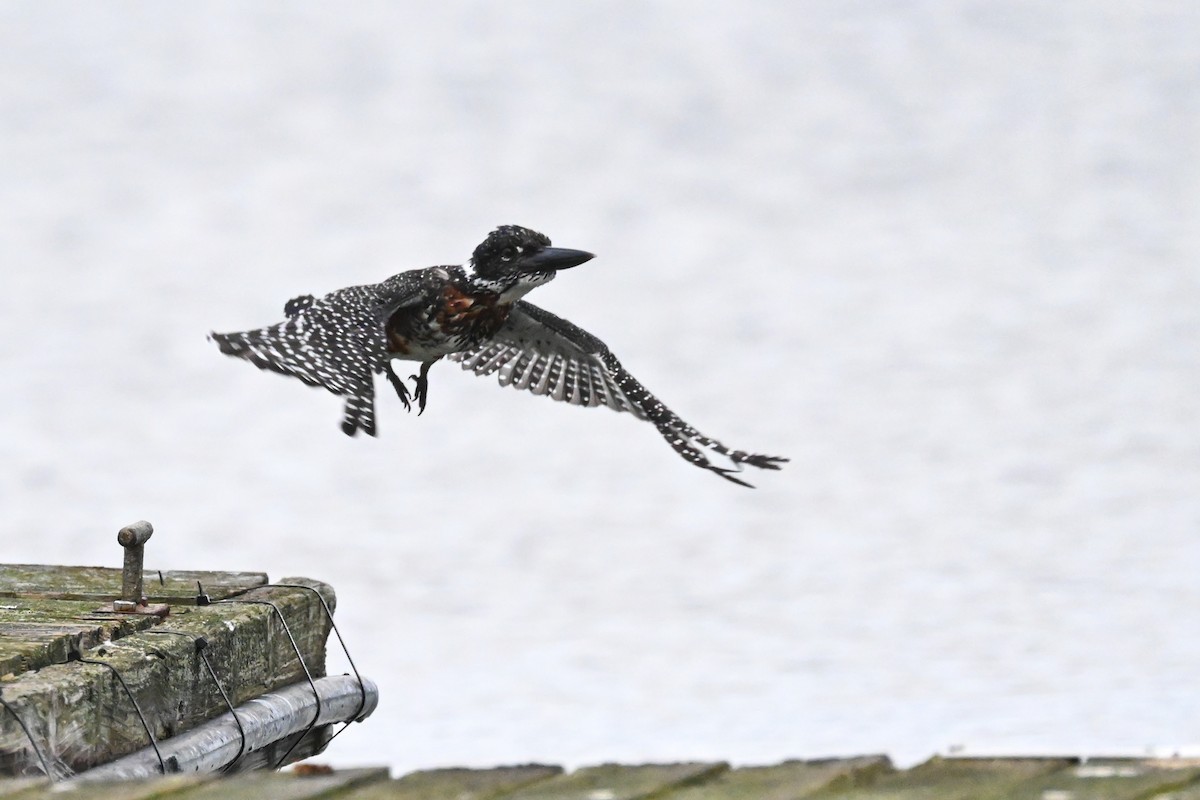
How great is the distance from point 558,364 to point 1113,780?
20.7ft

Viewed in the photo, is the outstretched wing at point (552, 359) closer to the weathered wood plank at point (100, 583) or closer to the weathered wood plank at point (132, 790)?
the weathered wood plank at point (100, 583)

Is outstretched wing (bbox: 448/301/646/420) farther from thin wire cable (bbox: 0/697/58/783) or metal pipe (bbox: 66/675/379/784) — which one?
thin wire cable (bbox: 0/697/58/783)

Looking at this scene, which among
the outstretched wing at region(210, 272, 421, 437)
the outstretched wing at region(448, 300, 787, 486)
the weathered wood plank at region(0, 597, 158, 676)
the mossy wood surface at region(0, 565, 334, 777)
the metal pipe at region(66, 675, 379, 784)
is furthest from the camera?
the outstretched wing at region(448, 300, 787, 486)

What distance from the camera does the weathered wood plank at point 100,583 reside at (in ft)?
A: 19.3

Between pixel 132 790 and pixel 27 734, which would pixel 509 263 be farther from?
pixel 132 790

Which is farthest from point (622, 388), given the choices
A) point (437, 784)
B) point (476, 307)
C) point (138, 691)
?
point (437, 784)

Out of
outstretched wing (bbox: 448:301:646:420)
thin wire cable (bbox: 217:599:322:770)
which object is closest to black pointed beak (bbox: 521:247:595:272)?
outstretched wing (bbox: 448:301:646:420)

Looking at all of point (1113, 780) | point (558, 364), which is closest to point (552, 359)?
point (558, 364)

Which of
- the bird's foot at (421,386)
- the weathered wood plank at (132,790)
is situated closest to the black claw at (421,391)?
the bird's foot at (421,386)

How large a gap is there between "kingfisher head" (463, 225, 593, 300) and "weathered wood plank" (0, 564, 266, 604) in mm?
2024

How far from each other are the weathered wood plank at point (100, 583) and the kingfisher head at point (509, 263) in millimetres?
2024

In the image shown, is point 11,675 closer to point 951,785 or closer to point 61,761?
point 61,761

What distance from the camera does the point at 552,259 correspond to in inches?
303

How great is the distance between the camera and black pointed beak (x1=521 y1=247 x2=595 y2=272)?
7.56 meters
